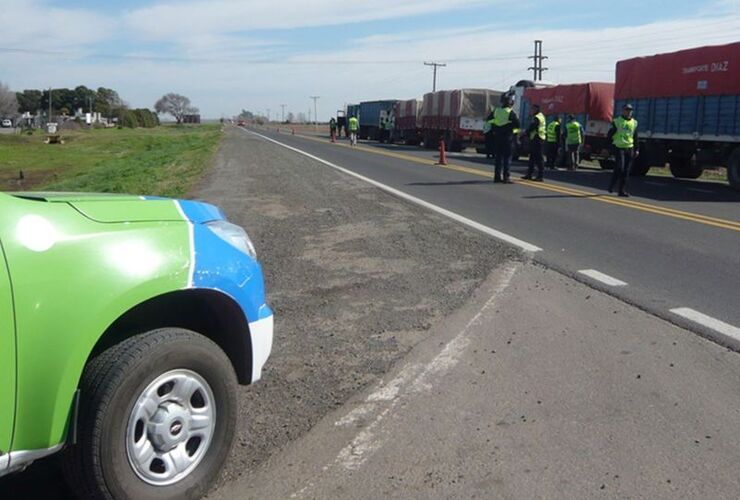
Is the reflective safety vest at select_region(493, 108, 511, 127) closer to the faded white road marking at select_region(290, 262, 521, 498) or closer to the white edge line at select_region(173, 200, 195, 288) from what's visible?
the faded white road marking at select_region(290, 262, 521, 498)

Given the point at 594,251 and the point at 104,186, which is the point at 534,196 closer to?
the point at 594,251

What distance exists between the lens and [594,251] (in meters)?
8.72

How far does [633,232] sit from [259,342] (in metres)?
7.74

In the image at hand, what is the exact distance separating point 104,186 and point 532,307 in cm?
1958

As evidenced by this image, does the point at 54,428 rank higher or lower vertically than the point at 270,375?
higher

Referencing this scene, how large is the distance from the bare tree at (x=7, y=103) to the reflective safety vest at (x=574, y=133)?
379 ft

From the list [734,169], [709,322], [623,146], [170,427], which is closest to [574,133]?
[734,169]

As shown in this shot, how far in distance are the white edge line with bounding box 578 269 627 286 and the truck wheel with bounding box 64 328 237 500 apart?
4710 millimetres

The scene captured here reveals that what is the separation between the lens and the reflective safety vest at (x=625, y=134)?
49.1 feet

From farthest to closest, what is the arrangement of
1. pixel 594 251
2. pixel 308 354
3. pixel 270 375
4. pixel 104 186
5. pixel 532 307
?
pixel 104 186, pixel 594 251, pixel 532 307, pixel 308 354, pixel 270 375

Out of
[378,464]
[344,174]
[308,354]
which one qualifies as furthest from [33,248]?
[344,174]

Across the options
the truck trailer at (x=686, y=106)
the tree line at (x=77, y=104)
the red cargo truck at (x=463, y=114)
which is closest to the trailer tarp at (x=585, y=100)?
the truck trailer at (x=686, y=106)

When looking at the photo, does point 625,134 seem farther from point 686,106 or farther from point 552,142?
point 552,142

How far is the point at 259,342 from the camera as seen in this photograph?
141 inches
